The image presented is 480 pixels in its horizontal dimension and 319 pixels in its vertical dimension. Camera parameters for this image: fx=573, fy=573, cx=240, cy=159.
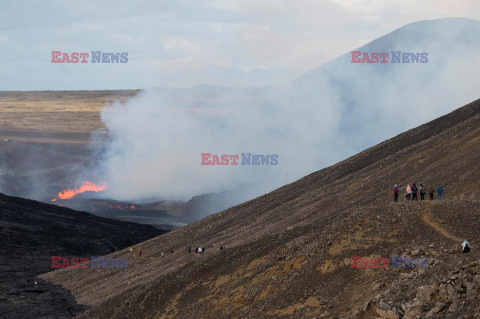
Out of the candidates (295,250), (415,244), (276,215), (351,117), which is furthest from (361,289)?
(351,117)

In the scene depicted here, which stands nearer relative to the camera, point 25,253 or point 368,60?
point 25,253

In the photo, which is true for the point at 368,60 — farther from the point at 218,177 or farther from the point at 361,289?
the point at 361,289

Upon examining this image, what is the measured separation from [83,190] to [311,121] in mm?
53862

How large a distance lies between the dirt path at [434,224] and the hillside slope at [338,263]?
0.12 ft

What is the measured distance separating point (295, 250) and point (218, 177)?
107 m

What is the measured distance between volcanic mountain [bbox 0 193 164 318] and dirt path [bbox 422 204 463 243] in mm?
22142

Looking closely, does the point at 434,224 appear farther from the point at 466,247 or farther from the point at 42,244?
the point at 42,244

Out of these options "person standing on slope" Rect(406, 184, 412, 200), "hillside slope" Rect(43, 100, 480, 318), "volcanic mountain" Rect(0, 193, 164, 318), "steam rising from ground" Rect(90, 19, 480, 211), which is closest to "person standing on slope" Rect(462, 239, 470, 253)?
"hillside slope" Rect(43, 100, 480, 318)

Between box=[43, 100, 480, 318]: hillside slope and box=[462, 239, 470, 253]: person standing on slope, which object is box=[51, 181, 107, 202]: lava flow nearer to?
box=[43, 100, 480, 318]: hillside slope

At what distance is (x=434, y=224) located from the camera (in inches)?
853

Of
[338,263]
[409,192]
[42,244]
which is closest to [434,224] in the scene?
[338,263]

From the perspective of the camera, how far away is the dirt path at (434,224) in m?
20.5

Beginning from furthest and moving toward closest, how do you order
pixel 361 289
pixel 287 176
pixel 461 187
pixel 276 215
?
pixel 287 176 < pixel 276 215 < pixel 461 187 < pixel 361 289

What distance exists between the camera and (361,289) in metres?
18.2
